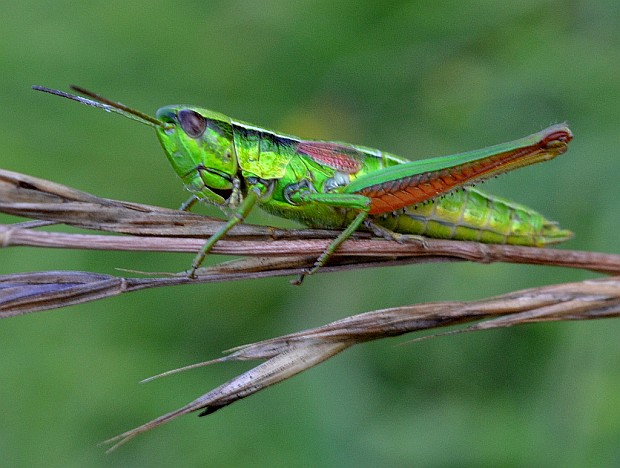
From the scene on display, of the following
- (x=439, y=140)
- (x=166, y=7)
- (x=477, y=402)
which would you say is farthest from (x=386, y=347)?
(x=166, y=7)

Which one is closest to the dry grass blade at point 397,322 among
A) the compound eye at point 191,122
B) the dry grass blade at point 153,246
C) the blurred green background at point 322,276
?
the dry grass blade at point 153,246

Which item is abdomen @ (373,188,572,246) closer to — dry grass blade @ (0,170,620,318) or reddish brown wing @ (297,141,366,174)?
reddish brown wing @ (297,141,366,174)

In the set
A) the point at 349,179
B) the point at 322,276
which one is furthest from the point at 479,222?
the point at 322,276

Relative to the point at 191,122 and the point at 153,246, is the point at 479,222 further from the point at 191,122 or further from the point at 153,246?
the point at 153,246

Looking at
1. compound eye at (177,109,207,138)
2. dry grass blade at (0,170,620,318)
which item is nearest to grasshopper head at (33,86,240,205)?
compound eye at (177,109,207,138)

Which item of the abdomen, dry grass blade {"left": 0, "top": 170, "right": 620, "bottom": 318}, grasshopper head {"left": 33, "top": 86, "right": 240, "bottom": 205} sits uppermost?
the abdomen

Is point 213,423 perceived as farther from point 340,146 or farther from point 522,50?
point 522,50
